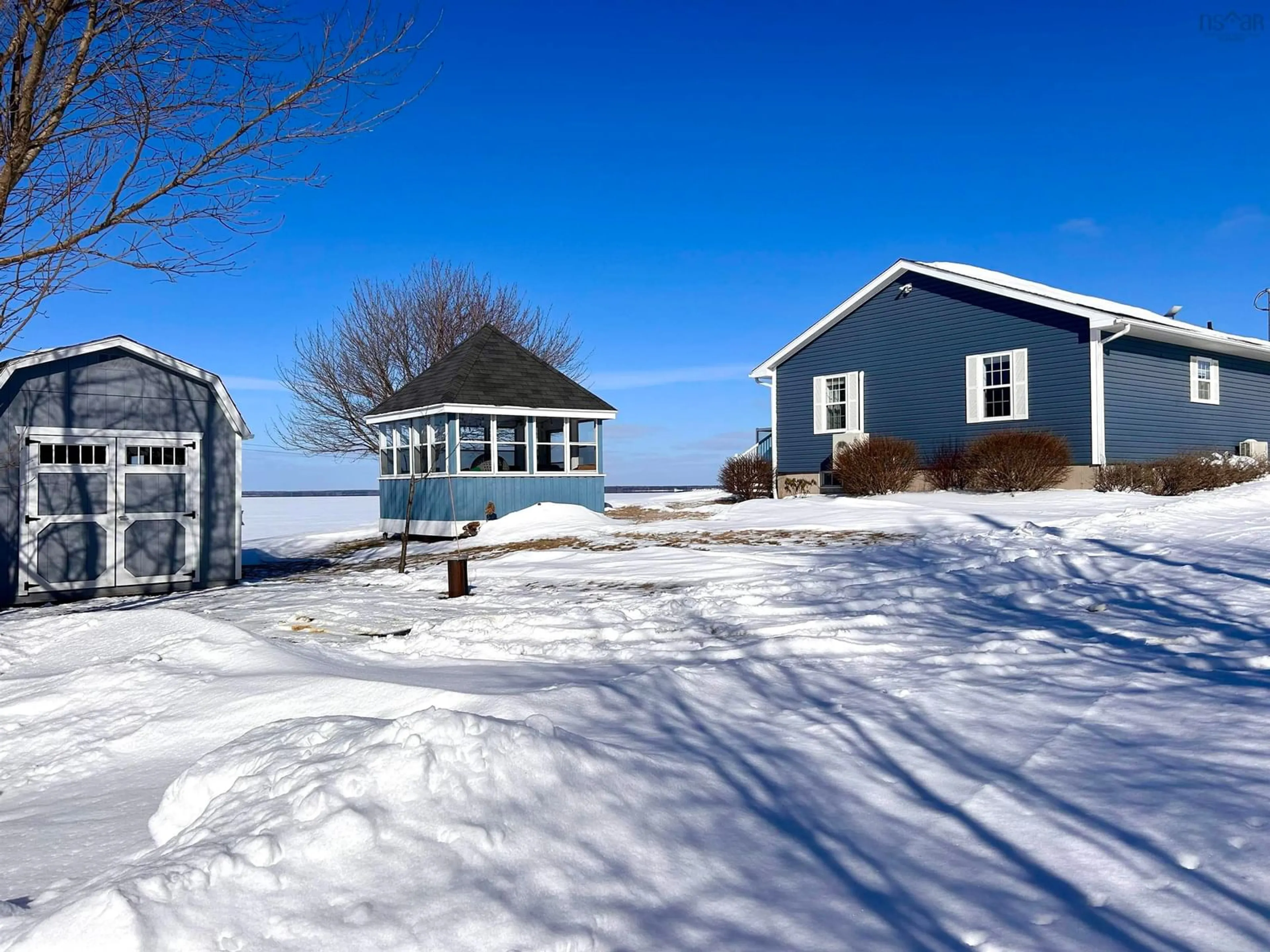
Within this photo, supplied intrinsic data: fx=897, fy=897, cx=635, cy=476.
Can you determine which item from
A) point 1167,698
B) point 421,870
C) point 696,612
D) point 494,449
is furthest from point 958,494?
point 421,870

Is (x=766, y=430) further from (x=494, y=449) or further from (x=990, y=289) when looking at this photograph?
(x=494, y=449)

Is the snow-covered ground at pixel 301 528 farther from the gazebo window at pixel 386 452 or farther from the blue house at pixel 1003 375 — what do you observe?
the blue house at pixel 1003 375

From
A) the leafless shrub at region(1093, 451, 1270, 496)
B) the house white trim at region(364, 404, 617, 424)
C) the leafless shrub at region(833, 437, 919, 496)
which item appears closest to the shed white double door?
the house white trim at region(364, 404, 617, 424)

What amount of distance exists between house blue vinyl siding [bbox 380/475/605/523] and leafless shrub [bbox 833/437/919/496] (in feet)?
18.5

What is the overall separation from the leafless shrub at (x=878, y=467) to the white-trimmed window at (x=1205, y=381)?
7224mm

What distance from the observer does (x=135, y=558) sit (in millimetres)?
12891

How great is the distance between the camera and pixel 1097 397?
60.0 ft

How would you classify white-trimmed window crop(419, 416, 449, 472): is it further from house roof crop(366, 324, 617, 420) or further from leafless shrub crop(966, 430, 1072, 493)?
leafless shrub crop(966, 430, 1072, 493)

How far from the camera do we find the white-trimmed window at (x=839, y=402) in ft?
74.0

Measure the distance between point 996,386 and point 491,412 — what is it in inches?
440

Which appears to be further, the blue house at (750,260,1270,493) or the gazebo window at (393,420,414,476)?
the gazebo window at (393,420,414,476)

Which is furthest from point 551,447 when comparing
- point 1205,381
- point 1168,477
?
point 1205,381

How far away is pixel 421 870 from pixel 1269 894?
2.59 metres

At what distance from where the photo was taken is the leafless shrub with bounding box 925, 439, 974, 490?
19.3 meters
